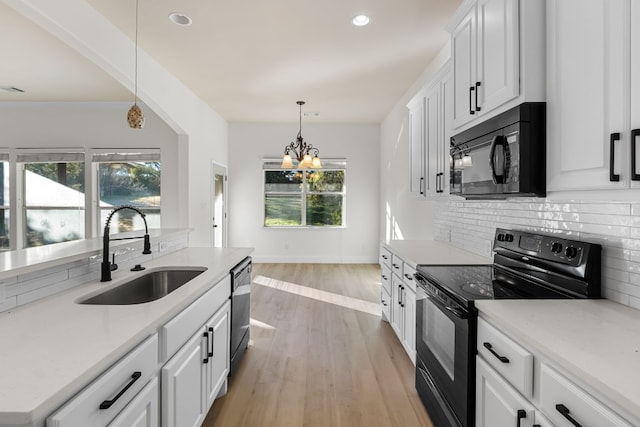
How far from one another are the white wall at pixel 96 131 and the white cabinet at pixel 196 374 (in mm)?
4399

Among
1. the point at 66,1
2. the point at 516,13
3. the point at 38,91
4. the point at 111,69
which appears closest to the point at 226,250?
the point at 111,69

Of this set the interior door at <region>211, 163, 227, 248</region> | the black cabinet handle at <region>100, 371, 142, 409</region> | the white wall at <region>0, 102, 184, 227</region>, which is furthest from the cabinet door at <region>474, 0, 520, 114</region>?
the white wall at <region>0, 102, 184, 227</region>

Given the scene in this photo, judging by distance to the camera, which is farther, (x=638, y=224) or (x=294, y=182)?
(x=294, y=182)

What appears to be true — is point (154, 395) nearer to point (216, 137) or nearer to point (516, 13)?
point (516, 13)

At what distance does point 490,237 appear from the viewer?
8.96 ft

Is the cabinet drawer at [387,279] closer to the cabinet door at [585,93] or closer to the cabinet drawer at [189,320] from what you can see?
the cabinet drawer at [189,320]

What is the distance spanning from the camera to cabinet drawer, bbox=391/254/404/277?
3033 millimetres

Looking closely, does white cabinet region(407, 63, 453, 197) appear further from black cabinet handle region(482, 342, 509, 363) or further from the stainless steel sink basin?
the stainless steel sink basin

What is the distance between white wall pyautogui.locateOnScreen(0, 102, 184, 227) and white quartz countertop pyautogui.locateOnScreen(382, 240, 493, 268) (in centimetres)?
417

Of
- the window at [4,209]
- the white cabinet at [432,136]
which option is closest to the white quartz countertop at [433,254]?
the white cabinet at [432,136]

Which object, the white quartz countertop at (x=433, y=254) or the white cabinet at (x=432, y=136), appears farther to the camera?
the white cabinet at (x=432, y=136)

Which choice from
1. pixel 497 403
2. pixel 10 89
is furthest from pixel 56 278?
pixel 10 89

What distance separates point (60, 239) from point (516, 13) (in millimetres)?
7232

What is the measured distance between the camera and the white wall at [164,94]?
9.05ft
